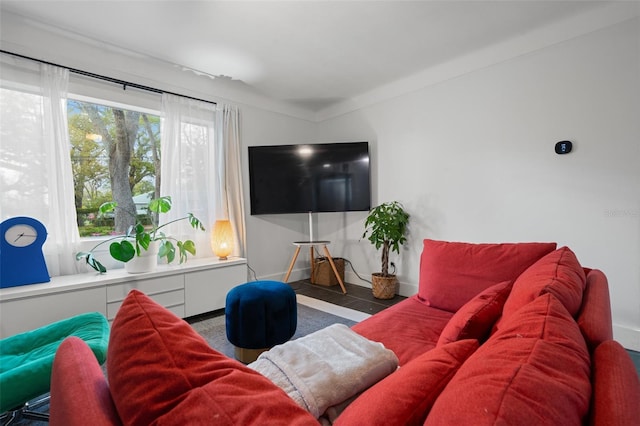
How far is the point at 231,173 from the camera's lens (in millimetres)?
3680

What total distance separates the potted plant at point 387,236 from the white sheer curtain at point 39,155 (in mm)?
3030

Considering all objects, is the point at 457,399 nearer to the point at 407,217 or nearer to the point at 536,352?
the point at 536,352

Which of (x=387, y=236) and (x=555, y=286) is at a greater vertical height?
(x=555, y=286)

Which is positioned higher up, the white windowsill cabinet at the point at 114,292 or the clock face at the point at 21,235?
the clock face at the point at 21,235

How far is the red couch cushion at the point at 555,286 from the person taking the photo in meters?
0.92

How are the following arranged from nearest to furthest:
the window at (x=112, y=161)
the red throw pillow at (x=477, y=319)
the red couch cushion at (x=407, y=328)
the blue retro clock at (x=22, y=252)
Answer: the red throw pillow at (x=477, y=319) → the red couch cushion at (x=407, y=328) → the blue retro clock at (x=22, y=252) → the window at (x=112, y=161)

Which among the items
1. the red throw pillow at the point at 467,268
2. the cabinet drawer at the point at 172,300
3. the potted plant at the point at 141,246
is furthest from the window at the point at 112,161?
the red throw pillow at the point at 467,268

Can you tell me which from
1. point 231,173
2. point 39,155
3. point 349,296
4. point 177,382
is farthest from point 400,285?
point 39,155

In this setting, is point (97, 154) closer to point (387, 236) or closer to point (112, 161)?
point (112, 161)

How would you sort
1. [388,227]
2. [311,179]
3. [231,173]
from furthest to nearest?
[311,179] → [231,173] → [388,227]

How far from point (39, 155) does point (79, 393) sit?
2782mm

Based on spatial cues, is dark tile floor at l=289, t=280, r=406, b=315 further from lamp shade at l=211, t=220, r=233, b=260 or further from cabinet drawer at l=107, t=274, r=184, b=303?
cabinet drawer at l=107, t=274, r=184, b=303

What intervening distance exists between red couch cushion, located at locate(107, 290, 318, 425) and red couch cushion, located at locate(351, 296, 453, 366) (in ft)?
3.05

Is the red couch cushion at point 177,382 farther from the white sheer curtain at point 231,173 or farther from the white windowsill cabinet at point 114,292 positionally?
the white sheer curtain at point 231,173
